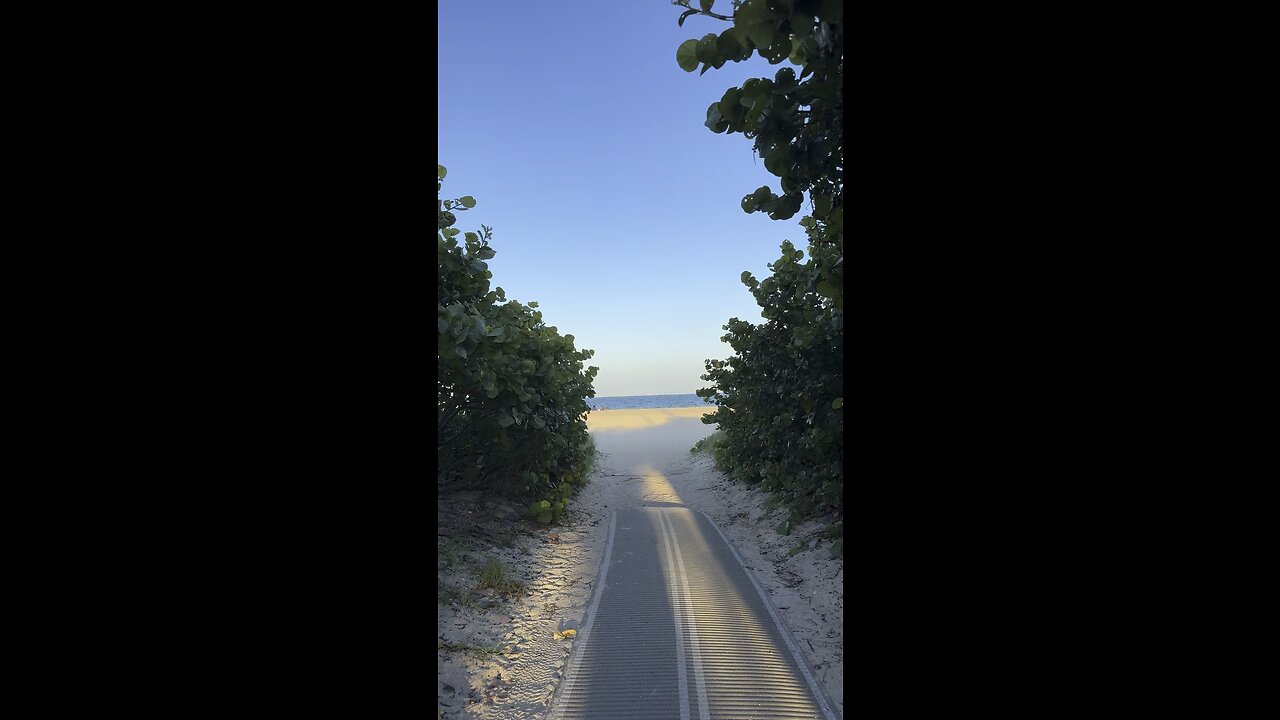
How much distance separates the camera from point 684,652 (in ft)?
14.5

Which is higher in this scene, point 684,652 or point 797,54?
point 797,54

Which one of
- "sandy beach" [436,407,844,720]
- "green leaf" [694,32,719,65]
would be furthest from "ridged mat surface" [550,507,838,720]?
"green leaf" [694,32,719,65]

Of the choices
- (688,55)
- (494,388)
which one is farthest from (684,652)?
(688,55)

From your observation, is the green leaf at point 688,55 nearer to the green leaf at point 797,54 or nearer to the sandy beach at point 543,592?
the green leaf at point 797,54

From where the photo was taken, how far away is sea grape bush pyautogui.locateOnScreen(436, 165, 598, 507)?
560cm

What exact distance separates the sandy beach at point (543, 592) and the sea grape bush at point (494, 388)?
667mm

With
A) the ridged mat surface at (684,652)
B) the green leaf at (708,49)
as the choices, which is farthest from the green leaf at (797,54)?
the ridged mat surface at (684,652)

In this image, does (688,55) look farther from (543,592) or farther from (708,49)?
(543,592)

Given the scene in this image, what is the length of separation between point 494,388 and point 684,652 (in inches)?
138

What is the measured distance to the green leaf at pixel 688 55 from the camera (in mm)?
2569

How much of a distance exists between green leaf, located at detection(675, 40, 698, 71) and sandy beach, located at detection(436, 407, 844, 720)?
2669mm
